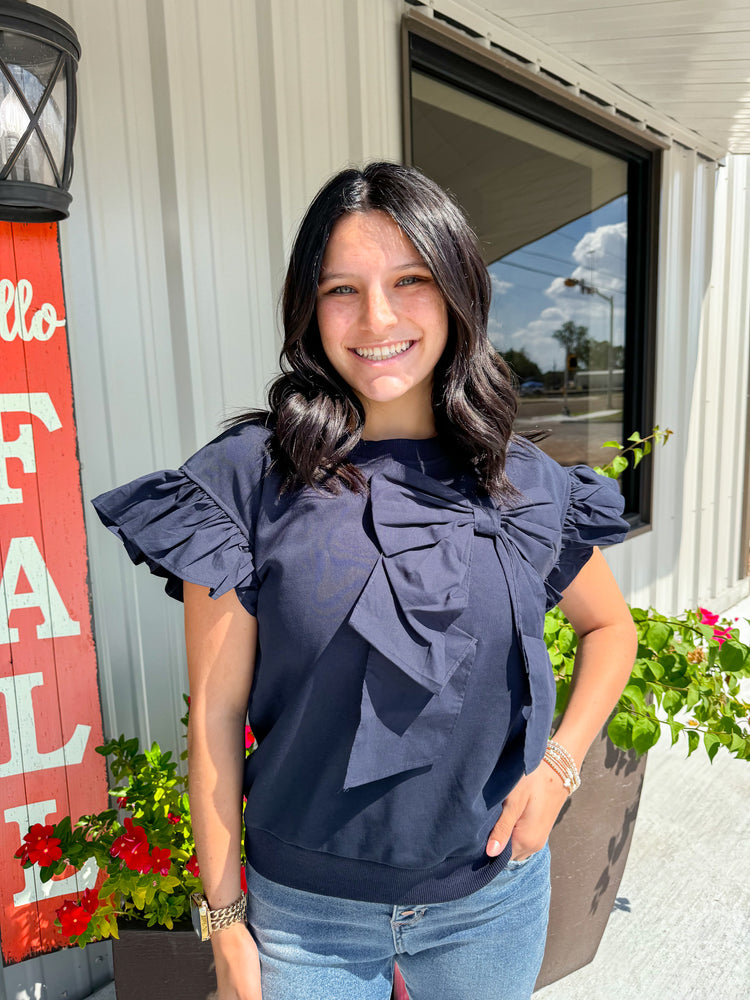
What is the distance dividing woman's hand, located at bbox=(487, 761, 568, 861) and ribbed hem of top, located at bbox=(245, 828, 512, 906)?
0.08m

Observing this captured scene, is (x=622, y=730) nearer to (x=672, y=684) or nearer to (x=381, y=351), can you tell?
(x=672, y=684)

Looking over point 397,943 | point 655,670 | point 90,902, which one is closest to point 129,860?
point 90,902

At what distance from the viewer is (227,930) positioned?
3.45 ft

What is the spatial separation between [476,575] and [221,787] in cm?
45

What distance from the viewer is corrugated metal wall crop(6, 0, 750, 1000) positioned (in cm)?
188

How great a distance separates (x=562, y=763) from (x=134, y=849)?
2.72ft

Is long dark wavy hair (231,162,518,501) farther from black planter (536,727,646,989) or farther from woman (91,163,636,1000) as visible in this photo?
black planter (536,727,646,989)

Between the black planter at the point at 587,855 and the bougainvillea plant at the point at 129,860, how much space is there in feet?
2.93

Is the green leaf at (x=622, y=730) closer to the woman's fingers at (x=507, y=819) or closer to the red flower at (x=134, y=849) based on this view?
the woman's fingers at (x=507, y=819)

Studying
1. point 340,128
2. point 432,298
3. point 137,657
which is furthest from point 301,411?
point 340,128

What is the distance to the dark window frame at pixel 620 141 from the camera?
2.71 metres

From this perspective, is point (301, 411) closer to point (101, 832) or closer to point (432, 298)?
point (432, 298)

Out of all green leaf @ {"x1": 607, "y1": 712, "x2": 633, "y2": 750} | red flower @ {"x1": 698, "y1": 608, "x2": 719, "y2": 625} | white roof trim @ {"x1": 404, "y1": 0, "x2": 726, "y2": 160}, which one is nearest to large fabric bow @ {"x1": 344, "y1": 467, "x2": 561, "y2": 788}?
green leaf @ {"x1": 607, "y1": 712, "x2": 633, "y2": 750}

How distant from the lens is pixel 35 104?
1.41 metres
